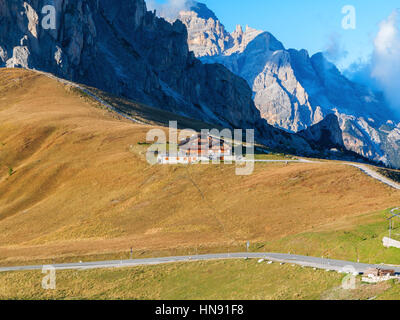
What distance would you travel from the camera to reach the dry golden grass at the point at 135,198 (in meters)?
65.8

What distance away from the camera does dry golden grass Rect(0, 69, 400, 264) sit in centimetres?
6581

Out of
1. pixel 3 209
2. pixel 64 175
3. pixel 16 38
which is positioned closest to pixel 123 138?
pixel 64 175

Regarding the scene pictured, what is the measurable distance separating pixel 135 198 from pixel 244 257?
32814 mm

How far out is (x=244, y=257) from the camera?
54438 millimetres

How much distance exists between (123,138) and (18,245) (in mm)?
41855

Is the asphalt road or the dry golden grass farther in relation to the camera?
the dry golden grass

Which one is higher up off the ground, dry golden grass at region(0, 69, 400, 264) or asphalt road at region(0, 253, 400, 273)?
dry golden grass at region(0, 69, 400, 264)

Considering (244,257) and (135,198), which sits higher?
(135,198)

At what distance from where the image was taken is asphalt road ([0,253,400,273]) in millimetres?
45781

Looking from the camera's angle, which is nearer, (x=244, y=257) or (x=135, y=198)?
(x=244, y=257)

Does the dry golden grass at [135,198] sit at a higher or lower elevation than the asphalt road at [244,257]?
higher

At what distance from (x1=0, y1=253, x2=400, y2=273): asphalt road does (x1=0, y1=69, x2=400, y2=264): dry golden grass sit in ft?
11.7

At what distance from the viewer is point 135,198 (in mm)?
83312

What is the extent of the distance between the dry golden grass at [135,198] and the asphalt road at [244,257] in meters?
3.56
